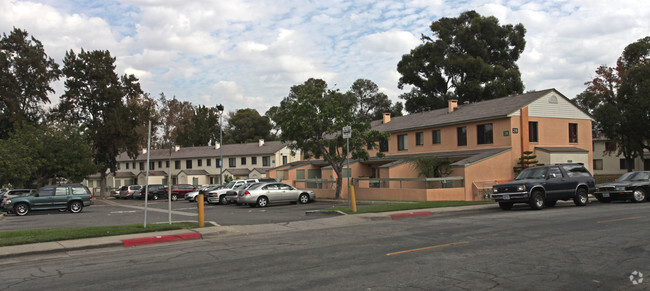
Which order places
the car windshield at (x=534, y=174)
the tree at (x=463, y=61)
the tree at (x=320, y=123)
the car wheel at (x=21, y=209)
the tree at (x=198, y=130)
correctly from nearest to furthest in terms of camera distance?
the car windshield at (x=534, y=174), the car wheel at (x=21, y=209), the tree at (x=320, y=123), the tree at (x=463, y=61), the tree at (x=198, y=130)

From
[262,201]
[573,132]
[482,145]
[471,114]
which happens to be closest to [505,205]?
[262,201]

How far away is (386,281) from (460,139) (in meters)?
29.2

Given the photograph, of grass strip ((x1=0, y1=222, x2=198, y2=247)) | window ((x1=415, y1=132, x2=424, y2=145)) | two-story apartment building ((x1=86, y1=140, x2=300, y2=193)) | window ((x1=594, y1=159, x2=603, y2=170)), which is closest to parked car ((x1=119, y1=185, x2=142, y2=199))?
two-story apartment building ((x1=86, y1=140, x2=300, y2=193))

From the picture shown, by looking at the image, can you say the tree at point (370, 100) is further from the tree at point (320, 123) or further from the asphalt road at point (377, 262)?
the asphalt road at point (377, 262)

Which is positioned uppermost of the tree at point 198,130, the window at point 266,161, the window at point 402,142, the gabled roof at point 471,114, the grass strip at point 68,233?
the tree at point 198,130

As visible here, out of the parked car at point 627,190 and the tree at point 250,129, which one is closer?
the parked car at point 627,190

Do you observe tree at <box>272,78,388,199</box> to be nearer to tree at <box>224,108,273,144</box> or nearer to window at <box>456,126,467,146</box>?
window at <box>456,126,467,146</box>

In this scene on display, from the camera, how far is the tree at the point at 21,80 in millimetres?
49094

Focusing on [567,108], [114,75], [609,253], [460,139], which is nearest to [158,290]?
[609,253]

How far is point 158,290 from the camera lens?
7.09m

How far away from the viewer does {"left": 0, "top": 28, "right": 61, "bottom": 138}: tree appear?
49094mm

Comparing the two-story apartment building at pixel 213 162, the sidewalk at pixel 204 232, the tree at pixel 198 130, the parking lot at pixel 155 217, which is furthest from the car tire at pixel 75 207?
the tree at pixel 198 130

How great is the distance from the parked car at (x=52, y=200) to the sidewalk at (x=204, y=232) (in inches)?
614

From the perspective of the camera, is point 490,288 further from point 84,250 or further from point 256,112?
point 256,112
